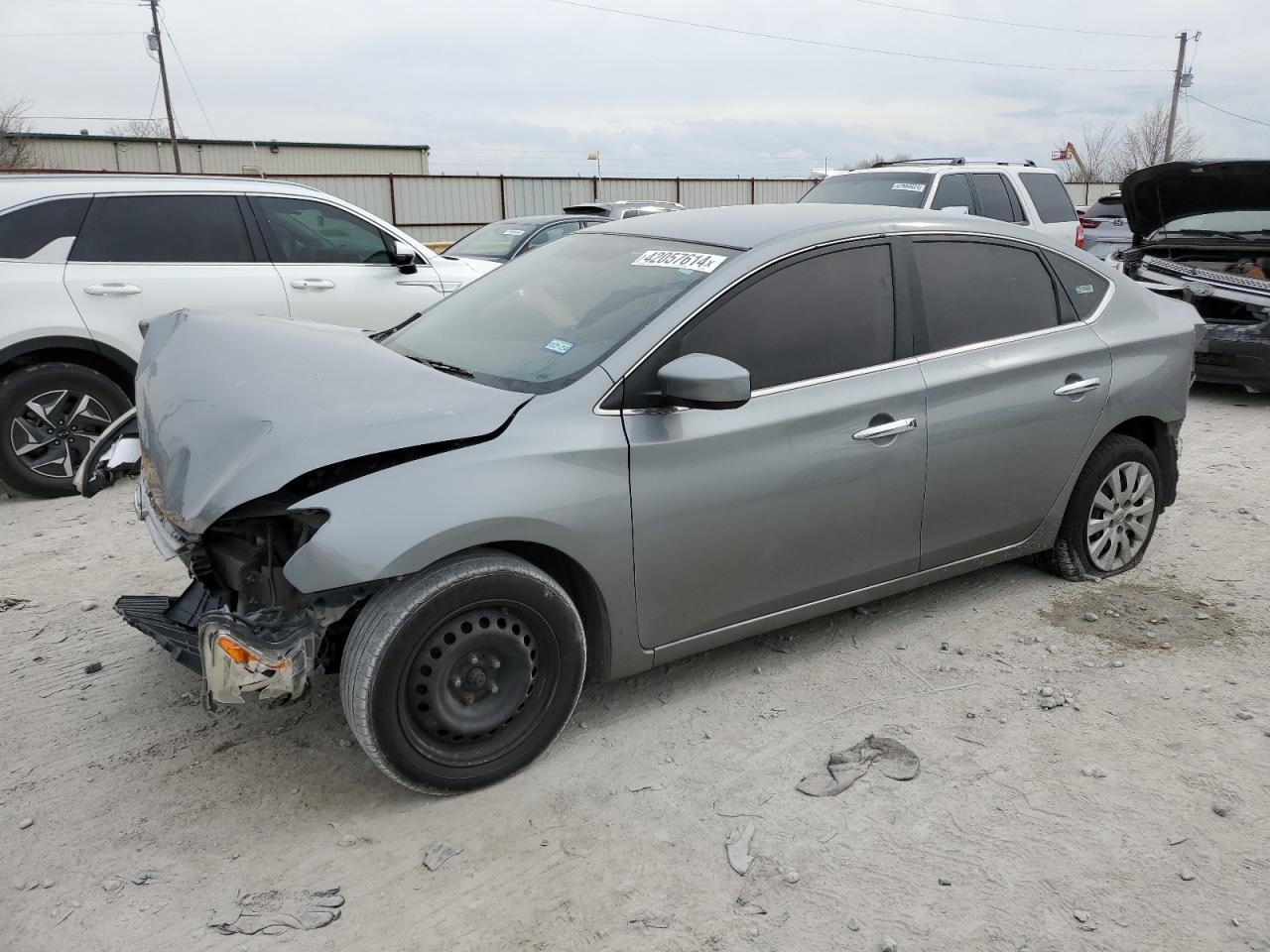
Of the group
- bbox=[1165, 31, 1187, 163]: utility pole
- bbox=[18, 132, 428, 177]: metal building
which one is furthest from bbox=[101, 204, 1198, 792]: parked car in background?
bbox=[1165, 31, 1187, 163]: utility pole

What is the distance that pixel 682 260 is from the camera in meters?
3.52

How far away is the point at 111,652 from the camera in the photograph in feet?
12.9

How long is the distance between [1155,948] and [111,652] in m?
3.75

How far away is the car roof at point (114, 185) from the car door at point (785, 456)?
15.5ft

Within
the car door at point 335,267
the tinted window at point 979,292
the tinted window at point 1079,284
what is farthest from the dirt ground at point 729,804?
the car door at point 335,267

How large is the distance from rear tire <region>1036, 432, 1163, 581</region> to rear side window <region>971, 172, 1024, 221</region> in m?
5.94

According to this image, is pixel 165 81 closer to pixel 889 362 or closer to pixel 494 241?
pixel 494 241

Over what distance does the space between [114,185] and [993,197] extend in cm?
801

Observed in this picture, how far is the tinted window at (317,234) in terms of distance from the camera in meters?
6.77

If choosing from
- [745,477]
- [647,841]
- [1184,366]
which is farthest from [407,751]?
[1184,366]

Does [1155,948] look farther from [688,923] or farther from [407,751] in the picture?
[407,751]

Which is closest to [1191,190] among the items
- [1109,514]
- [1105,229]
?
[1109,514]

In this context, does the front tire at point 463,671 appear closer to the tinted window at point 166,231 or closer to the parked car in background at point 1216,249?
the tinted window at point 166,231

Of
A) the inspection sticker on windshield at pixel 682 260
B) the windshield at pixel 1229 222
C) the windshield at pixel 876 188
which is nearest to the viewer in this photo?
the inspection sticker on windshield at pixel 682 260
